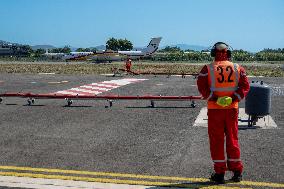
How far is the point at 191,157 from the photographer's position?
24.6 ft

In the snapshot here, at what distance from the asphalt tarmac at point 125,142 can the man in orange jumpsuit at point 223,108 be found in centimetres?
44

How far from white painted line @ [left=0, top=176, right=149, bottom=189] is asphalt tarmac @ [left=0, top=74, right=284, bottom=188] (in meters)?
0.75

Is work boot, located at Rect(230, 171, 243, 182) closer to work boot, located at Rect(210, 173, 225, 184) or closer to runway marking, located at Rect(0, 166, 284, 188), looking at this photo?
runway marking, located at Rect(0, 166, 284, 188)

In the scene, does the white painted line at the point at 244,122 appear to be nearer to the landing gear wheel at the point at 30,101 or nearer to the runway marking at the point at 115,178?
the runway marking at the point at 115,178

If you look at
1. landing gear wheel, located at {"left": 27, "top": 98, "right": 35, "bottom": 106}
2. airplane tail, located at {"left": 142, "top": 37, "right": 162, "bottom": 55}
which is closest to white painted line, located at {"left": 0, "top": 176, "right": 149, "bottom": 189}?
landing gear wheel, located at {"left": 27, "top": 98, "right": 35, "bottom": 106}

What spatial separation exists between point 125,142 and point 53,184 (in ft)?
10.1

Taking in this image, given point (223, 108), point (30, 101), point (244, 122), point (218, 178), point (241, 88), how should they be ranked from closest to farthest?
point (218, 178) < point (223, 108) < point (241, 88) < point (244, 122) < point (30, 101)

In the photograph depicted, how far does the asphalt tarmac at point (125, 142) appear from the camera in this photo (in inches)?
271

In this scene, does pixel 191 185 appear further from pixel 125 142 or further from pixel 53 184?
pixel 125 142

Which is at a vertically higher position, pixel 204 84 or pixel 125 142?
pixel 204 84

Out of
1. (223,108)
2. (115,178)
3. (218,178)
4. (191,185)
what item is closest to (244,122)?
(223,108)

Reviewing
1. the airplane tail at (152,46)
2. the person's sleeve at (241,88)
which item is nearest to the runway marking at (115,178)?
the person's sleeve at (241,88)

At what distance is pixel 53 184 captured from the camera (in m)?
5.89

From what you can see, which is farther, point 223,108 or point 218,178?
point 223,108
